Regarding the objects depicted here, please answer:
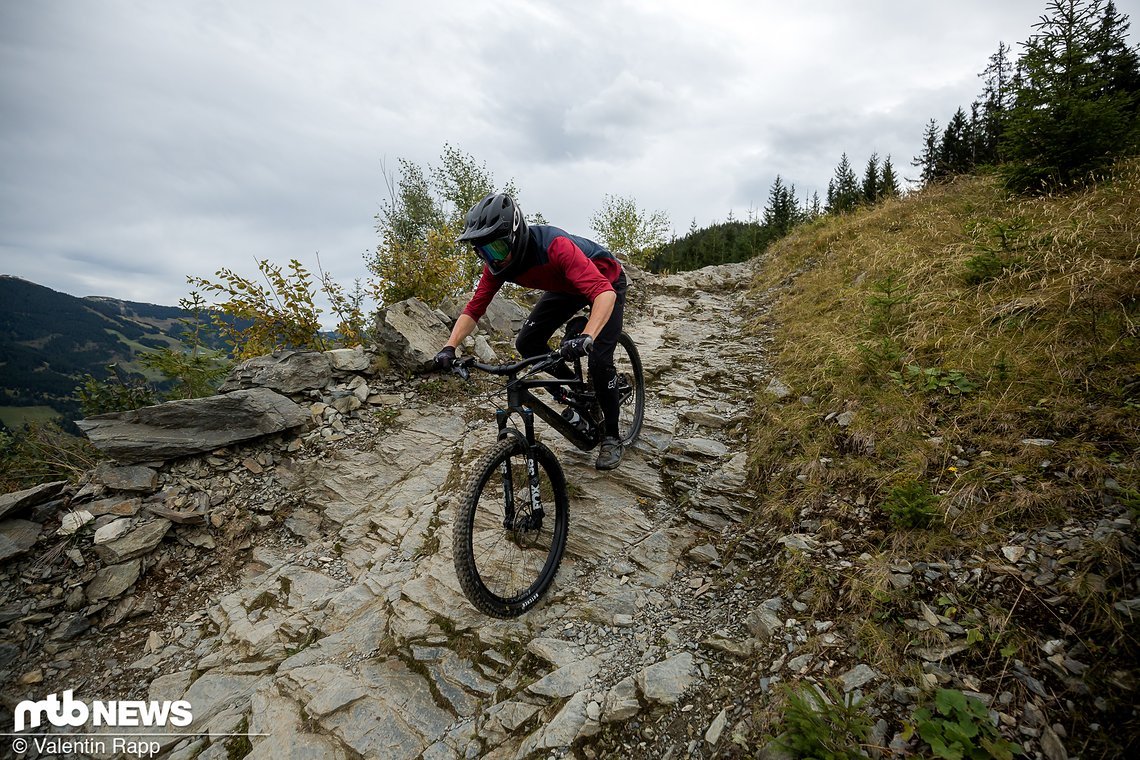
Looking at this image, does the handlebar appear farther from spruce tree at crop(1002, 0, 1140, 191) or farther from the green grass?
the green grass

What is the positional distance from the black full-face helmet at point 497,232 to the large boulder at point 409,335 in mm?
4174

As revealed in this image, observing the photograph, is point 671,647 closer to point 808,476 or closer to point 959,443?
point 808,476

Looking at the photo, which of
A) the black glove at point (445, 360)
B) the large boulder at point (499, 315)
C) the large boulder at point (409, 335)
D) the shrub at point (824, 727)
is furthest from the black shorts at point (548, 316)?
the large boulder at point (499, 315)

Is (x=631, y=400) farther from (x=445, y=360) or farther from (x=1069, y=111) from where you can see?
(x=1069, y=111)

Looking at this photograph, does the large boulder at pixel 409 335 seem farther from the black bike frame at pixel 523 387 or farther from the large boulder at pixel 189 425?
the black bike frame at pixel 523 387

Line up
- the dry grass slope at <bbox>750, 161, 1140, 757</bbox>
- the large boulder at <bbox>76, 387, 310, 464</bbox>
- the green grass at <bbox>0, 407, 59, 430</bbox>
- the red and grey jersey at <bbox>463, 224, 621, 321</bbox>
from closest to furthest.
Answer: the dry grass slope at <bbox>750, 161, 1140, 757</bbox> < the red and grey jersey at <bbox>463, 224, 621, 321</bbox> < the large boulder at <bbox>76, 387, 310, 464</bbox> < the green grass at <bbox>0, 407, 59, 430</bbox>

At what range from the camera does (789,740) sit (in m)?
2.46

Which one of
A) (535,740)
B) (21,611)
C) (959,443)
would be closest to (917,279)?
(959,443)

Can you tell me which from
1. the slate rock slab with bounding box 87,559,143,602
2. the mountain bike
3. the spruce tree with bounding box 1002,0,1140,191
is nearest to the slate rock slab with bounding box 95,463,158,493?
the slate rock slab with bounding box 87,559,143,602

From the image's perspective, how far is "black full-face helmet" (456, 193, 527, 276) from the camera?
402 centimetres

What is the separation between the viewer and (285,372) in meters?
7.20

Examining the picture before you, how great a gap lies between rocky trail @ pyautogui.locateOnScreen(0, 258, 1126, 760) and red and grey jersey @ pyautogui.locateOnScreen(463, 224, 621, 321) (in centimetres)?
254

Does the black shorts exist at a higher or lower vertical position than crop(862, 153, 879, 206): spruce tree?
lower

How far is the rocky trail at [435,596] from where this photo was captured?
9.25 feet
